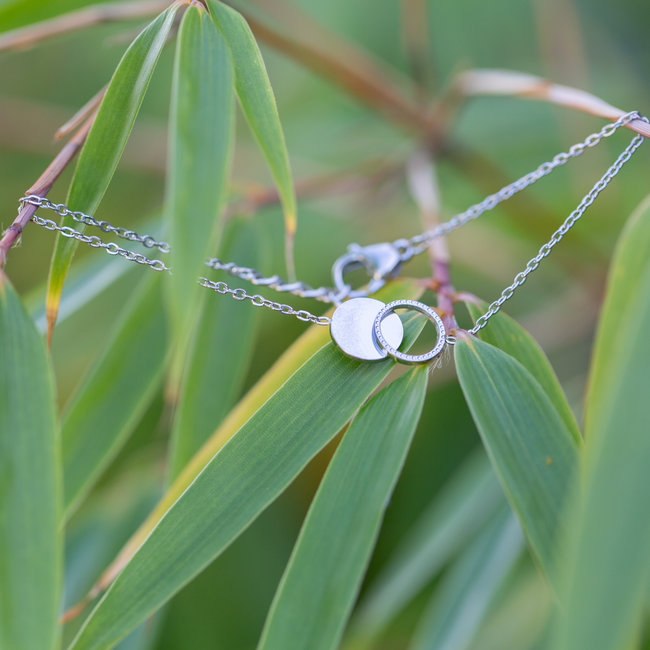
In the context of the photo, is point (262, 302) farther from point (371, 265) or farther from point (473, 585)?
point (473, 585)

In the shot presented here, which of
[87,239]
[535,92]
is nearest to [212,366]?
[87,239]

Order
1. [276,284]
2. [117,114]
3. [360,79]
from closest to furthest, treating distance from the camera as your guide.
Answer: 1. [117,114]
2. [276,284]
3. [360,79]

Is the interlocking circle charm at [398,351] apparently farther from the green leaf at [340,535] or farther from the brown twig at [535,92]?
the brown twig at [535,92]

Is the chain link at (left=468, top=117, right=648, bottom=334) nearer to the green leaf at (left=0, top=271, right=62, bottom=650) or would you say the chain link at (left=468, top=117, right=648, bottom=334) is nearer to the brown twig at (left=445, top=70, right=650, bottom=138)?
the brown twig at (left=445, top=70, right=650, bottom=138)

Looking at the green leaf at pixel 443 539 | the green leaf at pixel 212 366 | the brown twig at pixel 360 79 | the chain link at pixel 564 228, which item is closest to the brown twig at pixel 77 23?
the brown twig at pixel 360 79

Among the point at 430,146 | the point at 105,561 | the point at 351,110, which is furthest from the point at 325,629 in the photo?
the point at 351,110
